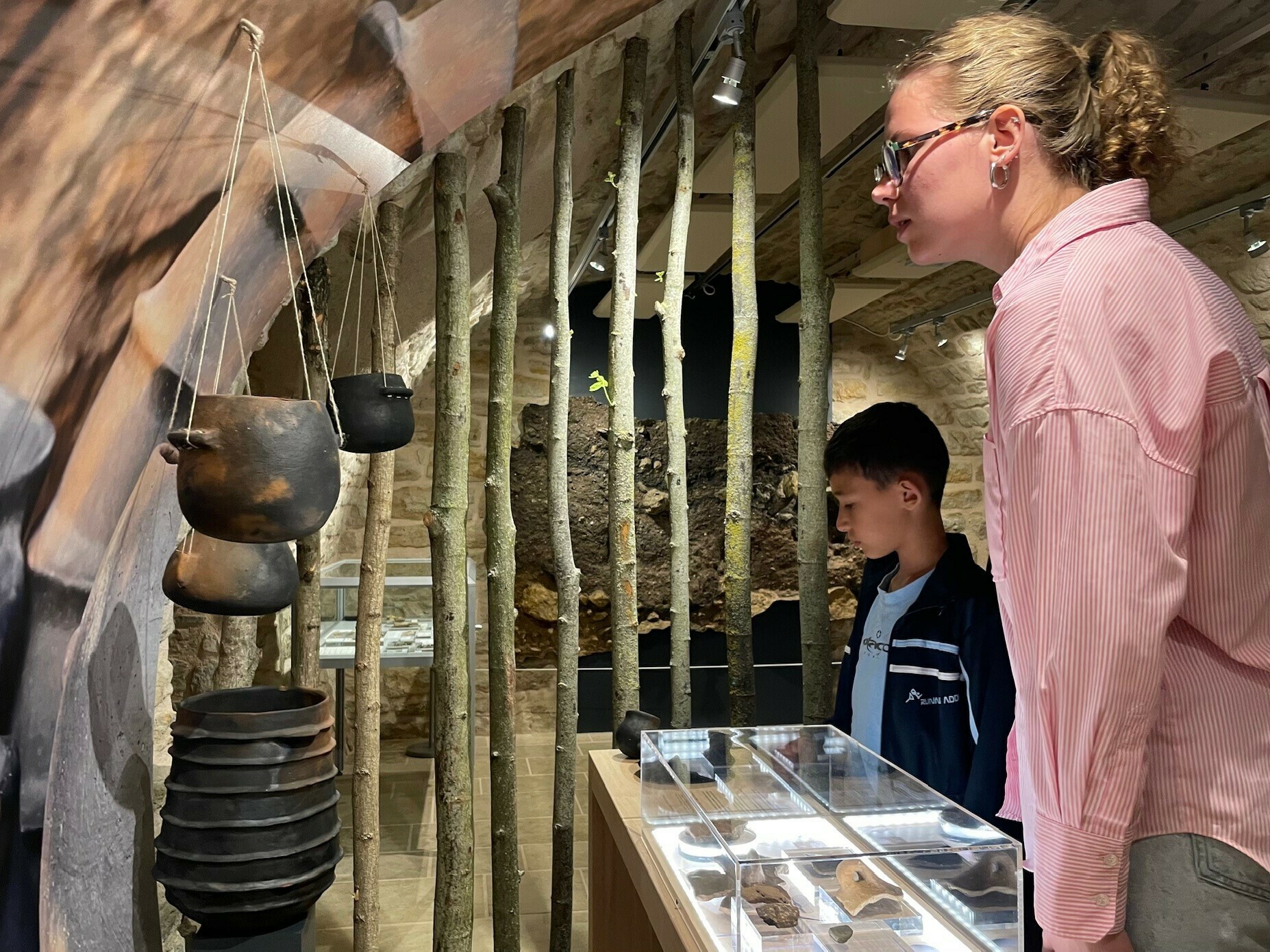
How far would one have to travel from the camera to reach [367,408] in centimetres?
224

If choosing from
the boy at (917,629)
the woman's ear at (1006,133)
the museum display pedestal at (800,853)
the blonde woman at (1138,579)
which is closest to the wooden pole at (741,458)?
the boy at (917,629)

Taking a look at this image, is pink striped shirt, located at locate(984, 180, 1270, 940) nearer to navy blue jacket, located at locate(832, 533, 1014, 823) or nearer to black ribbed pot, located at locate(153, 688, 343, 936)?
navy blue jacket, located at locate(832, 533, 1014, 823)

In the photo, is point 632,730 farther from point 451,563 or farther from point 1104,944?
point 1104,944

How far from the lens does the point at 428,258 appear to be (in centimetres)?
358

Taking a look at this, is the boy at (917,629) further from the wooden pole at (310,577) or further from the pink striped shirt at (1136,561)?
the wooden pole at (310,577)

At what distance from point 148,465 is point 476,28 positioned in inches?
53.0

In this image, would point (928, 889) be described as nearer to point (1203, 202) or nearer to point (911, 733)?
point (911, 733)

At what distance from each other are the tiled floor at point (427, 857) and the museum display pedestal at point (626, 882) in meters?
1.04

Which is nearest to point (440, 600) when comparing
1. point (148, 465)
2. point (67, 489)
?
point (148, 465)

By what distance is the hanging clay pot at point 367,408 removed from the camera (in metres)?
2.24

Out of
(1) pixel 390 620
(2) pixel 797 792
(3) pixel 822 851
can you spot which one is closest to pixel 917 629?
(2) pixel 797 792

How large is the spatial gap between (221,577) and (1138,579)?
1.64 metres

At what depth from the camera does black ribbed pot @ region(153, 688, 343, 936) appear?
1.76 m

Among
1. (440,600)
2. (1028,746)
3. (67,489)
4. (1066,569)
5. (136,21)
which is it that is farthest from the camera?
(440,600)
